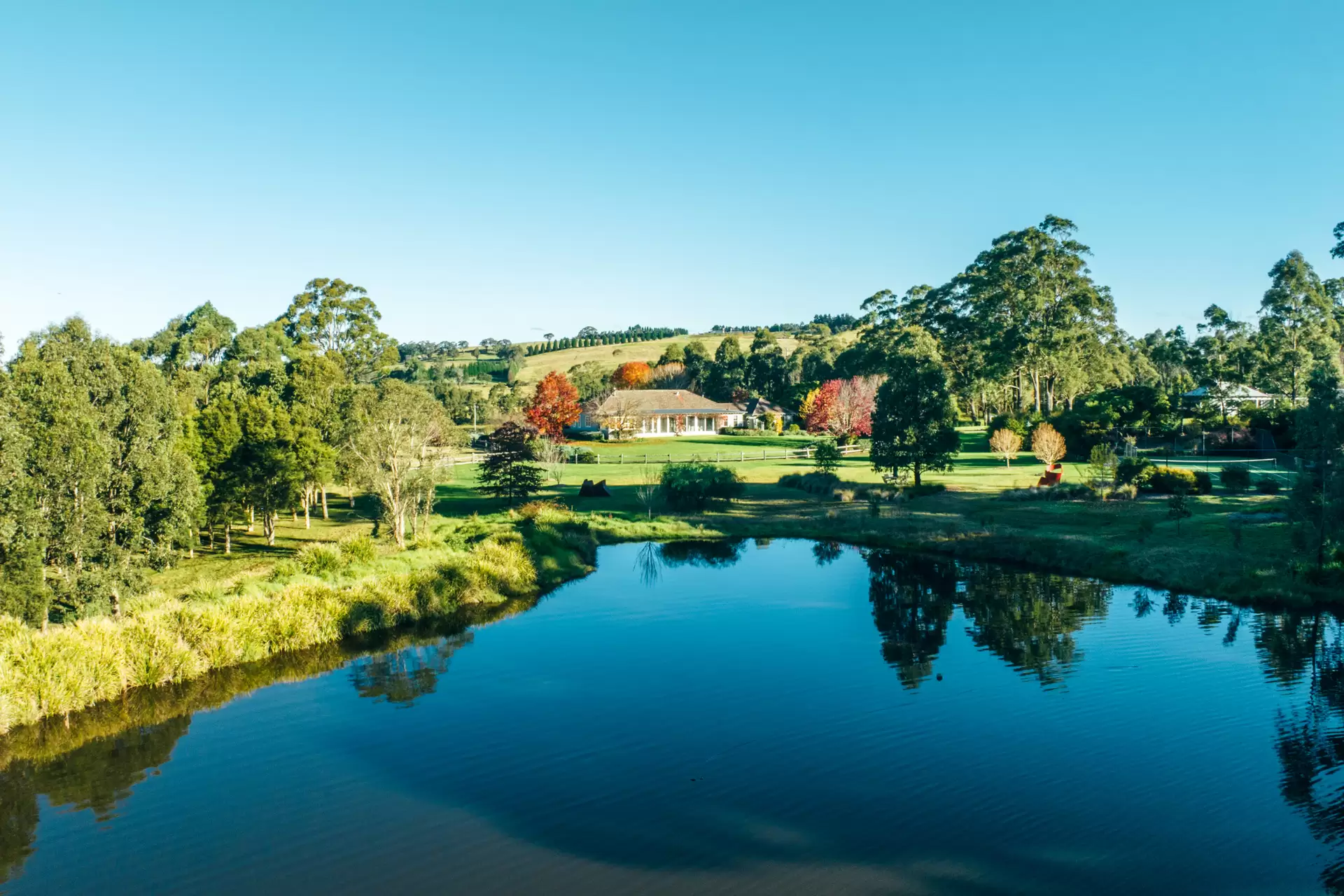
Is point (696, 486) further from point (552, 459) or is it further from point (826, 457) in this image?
point (552, 459)

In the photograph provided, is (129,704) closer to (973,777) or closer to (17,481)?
(17,481)

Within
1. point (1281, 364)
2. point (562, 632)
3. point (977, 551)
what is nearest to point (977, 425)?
point (1281, 364)

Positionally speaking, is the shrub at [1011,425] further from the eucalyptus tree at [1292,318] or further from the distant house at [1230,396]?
the eucalyptus tree at [1292,318]

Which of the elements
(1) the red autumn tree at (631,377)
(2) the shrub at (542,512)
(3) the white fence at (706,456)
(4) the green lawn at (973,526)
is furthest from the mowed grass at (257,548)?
(1) the red autumn tree at (631,377)

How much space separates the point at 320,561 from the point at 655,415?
62.2 m

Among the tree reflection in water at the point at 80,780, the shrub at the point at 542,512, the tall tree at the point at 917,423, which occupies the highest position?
the tall tree at the point at 917,423

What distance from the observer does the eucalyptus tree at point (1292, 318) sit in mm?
58750

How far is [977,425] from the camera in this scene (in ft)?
257

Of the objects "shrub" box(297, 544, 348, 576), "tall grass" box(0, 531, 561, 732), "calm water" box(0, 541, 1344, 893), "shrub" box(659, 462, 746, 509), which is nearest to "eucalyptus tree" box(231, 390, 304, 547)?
"shrub" box(297, 544, 348, 576)

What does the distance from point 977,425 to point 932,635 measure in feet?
203

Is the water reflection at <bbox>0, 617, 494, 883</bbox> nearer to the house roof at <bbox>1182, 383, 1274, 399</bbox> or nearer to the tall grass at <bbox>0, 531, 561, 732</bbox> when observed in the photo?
the tall grass at <bbox>0, 531, 561, 732</bbox>

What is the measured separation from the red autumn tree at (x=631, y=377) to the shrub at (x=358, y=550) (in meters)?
82.0

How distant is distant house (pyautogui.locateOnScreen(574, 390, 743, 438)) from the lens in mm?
81875

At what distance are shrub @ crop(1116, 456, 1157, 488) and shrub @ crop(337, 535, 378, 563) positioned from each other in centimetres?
2964
